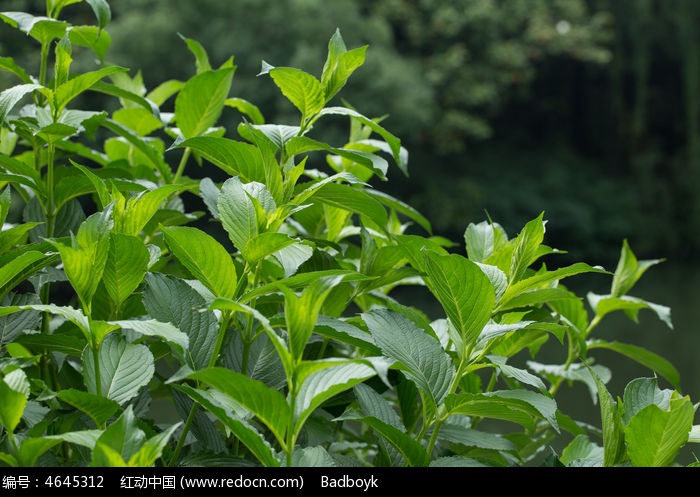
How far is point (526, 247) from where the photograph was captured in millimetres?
559

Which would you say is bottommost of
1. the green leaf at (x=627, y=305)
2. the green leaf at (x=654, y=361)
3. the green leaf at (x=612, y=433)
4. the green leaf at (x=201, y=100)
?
the green leaf at (x=654, y=361)

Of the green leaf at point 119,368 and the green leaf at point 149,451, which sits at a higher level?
the green leaf at point 149,451

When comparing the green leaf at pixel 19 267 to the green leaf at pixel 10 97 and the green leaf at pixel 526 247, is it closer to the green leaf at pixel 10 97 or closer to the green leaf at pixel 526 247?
the green leaf at pixel 10 97

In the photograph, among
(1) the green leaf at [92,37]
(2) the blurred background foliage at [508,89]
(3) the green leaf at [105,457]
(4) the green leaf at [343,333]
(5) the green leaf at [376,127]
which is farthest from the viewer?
(2) the blurred background foliage at [508,89]

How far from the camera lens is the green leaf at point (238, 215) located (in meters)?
0.52

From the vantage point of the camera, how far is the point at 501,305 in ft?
1.85

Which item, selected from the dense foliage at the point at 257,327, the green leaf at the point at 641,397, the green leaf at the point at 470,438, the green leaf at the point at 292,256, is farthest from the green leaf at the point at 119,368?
the green leaf at the point at 641,397

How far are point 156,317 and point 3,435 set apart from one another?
124 mm

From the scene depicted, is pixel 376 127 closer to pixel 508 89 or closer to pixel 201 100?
pixel 201 100

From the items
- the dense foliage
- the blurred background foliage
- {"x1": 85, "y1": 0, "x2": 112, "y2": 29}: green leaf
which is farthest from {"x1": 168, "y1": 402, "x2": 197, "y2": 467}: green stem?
the blurred background foliage

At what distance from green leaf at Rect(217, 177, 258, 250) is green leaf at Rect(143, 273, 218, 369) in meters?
0.06

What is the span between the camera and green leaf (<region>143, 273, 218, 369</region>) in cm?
53

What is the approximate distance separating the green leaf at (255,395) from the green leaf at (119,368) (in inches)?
3.1
